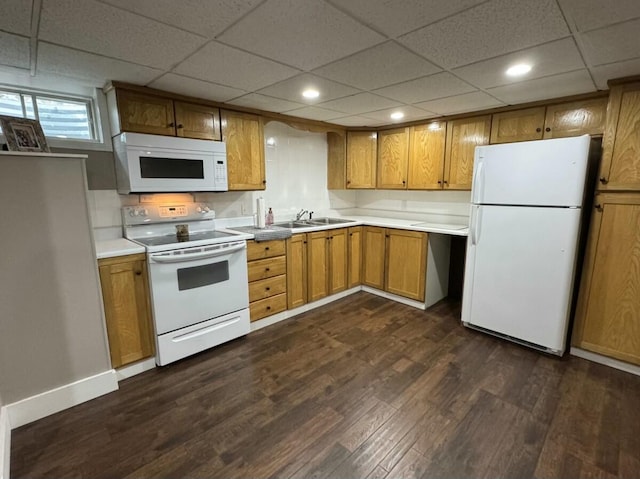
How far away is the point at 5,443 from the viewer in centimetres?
165

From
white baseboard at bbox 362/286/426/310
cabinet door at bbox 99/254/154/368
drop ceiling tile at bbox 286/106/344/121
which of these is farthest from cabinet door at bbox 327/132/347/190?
cabinet door at bbox 99/254/154/368

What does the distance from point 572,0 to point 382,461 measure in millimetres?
2251

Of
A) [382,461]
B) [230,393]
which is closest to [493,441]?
[382,461]

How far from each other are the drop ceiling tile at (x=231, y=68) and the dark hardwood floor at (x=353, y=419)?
7.04ft

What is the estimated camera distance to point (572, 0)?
1.27 metres

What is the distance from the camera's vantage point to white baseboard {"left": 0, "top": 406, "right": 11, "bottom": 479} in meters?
1.51

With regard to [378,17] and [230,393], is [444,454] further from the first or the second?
[378,17]

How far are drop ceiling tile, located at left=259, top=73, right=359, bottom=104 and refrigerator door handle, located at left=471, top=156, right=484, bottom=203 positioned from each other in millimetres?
1248

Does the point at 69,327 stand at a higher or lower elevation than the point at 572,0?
lower

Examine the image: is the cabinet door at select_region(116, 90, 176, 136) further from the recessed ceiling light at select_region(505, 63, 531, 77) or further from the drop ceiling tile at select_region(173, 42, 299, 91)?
the recessed ceiling light at select_region(505, 63, 531, 77)

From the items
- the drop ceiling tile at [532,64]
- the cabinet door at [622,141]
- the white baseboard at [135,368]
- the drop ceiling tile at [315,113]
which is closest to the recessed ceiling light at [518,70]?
the drop ceiling tile at [532,64]

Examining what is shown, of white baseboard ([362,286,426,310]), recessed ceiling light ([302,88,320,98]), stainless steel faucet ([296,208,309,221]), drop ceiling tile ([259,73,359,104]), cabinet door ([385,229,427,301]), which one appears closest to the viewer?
drop ceiling tile ([259,73,359,104])

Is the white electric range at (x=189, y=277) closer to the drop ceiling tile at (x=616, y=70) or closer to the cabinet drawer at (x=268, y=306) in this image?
the cabinet drawer at (x=268, y=306)

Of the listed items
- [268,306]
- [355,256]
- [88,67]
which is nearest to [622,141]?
[355,256]
